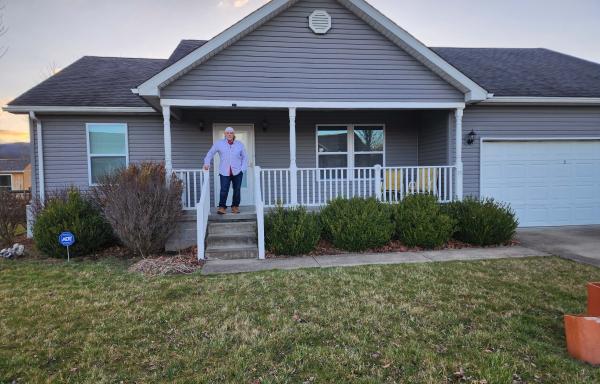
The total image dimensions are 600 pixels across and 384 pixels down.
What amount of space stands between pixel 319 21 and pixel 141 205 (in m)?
5.05

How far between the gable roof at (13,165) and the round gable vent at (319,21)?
3562 centimetres

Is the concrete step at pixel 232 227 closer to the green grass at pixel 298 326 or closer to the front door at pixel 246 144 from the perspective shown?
the green grass at pixel 298 326

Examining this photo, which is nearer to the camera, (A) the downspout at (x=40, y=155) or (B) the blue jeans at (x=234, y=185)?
(B) the blue jeans at (x=234, y=185)

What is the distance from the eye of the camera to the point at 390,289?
449 centimetres

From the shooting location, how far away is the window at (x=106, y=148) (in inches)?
346

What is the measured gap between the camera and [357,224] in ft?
21.8

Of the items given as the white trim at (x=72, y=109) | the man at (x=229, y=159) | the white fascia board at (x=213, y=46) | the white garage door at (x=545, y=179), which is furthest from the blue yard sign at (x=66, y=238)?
the white garage door at (x=545, y=179)

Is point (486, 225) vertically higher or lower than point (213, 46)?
lower

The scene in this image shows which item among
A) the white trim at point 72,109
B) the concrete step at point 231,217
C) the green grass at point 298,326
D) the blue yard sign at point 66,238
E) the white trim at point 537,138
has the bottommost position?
the green grass at point 298,326

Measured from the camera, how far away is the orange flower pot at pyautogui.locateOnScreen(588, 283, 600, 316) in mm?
3184

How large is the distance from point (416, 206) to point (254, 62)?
4.33 m

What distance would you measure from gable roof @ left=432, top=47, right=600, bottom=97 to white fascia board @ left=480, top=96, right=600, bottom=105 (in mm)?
137

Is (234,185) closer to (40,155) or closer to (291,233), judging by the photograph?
(291,233)

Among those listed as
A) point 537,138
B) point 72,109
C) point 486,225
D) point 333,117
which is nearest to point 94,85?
point 72,109
